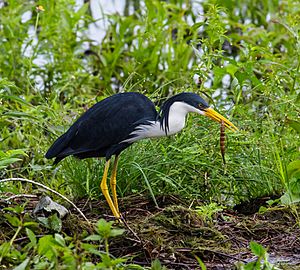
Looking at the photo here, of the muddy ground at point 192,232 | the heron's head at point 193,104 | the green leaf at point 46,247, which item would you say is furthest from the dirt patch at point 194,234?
the green leaf at point 46,247

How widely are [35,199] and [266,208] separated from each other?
134 centimetres

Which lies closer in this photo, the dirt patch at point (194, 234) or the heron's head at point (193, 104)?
the dirt patch at point (194, 234)

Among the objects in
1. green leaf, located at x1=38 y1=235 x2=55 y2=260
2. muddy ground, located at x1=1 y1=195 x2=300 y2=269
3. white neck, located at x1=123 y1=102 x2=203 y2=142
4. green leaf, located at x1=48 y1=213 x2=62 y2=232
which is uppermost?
green leaf, located at x1=38 y1=235 x2=55 y2=260

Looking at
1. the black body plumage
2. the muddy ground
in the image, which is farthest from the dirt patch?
the black body plumage

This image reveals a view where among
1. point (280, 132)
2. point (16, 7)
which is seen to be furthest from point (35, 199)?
point (16, 7)

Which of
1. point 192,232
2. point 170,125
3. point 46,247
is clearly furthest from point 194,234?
point 46,247

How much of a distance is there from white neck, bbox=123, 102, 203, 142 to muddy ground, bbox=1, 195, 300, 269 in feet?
1.39

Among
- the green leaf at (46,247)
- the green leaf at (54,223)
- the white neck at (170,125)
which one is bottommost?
the green leaf at (54,223)

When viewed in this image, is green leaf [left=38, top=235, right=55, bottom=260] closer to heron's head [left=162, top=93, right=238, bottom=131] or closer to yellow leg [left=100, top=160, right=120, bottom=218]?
yellow leg [left=100, top=160, right=120, bottom=218]

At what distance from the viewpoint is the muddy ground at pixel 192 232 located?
4.75 meters

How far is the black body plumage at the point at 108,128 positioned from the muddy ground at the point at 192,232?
0.34 meters

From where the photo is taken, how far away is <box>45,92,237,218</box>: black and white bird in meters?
5.49

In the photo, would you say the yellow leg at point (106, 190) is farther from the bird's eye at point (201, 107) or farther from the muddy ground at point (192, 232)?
the bird's eye at point (201, 107)

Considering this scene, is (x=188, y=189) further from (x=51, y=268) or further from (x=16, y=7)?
(x=16, y=7)
